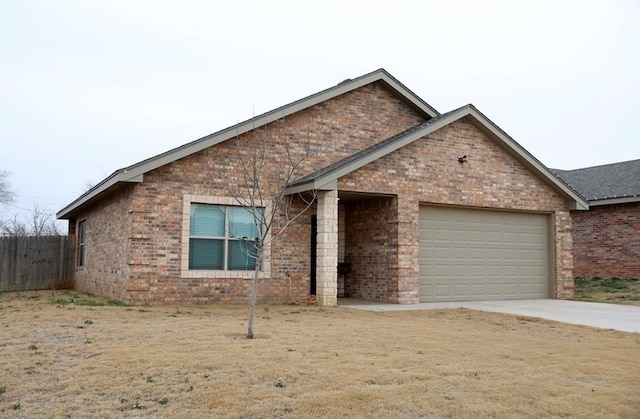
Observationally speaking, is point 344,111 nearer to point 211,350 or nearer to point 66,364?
point 211,350

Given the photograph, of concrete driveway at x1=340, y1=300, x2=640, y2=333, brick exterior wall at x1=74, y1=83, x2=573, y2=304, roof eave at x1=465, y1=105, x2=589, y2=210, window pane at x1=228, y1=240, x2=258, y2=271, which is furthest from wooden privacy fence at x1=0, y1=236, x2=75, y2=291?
roof eave at x1=465, y1=105, x2=589, y2=210

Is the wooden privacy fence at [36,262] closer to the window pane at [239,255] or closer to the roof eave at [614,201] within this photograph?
the window pane at [239,255]

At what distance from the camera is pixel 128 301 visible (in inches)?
554

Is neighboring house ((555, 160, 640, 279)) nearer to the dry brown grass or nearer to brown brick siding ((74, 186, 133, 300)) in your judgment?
the dry brown grass

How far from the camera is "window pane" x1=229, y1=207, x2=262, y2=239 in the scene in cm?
1510

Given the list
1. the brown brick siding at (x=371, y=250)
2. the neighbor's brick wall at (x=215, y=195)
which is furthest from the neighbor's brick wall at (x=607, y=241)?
the brown brick siding at (x=371, y=250)

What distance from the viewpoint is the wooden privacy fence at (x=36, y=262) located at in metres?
21.5

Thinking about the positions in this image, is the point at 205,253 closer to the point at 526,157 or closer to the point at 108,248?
the point at 108,248

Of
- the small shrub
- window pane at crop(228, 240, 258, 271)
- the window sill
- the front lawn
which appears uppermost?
window pane at crop(228, 240, 258, 271)

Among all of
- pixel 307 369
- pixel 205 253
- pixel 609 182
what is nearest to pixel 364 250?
pixel 205 253

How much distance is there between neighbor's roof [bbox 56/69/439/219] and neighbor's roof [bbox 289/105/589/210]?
4.31 feet

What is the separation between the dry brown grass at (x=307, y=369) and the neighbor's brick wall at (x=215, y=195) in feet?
8.84

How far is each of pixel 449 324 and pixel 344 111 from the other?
24.5 ft

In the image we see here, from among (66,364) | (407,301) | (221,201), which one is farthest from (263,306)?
(66,364)
